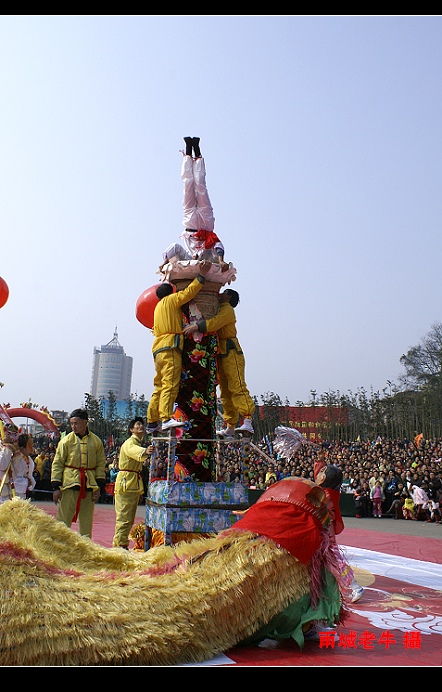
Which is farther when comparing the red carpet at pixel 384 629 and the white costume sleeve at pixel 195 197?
the white costume sleeve at pixel 195 197

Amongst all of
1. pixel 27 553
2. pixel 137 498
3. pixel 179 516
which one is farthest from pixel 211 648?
pixel 137 498

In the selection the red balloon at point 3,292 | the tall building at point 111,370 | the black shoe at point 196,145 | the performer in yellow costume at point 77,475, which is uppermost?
the tall building at point 111,370

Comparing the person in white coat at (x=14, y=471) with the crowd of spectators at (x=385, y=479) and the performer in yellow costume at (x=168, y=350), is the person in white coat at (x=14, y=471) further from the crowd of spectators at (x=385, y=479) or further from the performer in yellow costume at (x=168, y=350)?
the crowd of spectators at (x=385, y=479)

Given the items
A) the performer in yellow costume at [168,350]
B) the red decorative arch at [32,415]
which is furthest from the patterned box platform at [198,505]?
the red decorative arch at [32,415]

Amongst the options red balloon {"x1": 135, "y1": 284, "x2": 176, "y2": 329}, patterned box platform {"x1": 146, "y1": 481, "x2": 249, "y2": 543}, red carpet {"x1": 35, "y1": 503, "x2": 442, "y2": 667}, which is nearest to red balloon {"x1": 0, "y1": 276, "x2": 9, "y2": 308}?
red balloon {"x1": 135, "y1": 284, "x2": 176, "y2": 329}

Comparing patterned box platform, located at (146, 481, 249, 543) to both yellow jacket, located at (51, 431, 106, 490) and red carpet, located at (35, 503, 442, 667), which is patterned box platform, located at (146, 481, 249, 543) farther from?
red carpet, located at (35, 503, 442, 667)

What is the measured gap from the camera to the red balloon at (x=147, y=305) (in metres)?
5.79

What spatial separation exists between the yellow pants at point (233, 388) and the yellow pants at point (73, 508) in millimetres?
1468

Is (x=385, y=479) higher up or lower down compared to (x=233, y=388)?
lower down

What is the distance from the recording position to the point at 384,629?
2.94 metres

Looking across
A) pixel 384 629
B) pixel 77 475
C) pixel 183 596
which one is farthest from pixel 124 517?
pixel 183 596

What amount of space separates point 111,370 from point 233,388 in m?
91.0

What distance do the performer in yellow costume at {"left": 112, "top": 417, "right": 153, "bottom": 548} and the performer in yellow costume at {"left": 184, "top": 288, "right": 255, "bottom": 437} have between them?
0.87 meters

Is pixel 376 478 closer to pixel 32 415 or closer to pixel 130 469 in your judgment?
pixel 130 469
